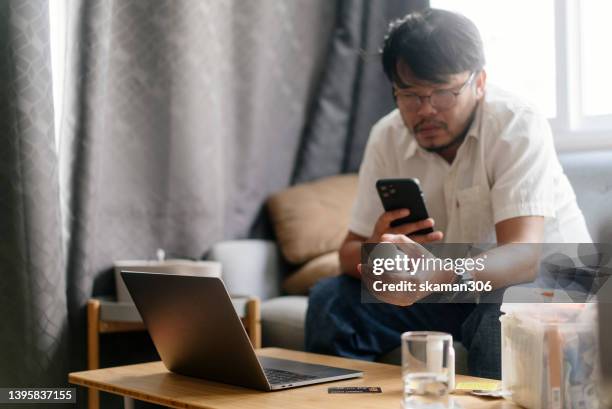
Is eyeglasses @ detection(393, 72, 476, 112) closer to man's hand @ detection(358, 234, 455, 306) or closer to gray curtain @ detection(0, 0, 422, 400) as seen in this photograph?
man's hand @ detection(358, 234, 455, 306)

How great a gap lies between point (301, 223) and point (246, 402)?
131 cm

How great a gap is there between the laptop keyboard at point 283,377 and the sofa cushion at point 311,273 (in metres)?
0.98

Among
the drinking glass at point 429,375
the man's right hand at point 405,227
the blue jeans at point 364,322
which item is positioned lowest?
the blue jeans at point 364,322

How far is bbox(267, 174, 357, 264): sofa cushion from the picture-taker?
2.46m

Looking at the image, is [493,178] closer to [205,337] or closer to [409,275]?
[409,275]

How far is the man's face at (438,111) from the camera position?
5.84ft

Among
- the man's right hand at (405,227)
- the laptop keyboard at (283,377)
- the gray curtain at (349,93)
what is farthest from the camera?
the gray curtain at (349,93)

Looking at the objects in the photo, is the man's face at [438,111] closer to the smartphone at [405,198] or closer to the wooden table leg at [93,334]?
the smartphone at [405,198]

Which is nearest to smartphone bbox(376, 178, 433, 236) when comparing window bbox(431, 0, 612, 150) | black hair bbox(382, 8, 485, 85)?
black hair bbox(382, 8, 485, 85)

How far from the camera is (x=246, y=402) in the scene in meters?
1.19

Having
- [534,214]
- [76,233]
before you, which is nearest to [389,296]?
[534,214]

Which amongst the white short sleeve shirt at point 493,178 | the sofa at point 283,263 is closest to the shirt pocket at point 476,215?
the white short sleeve shirt at point 493,178

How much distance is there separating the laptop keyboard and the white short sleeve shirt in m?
0.59

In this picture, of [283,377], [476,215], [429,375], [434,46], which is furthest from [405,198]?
[429,375]
